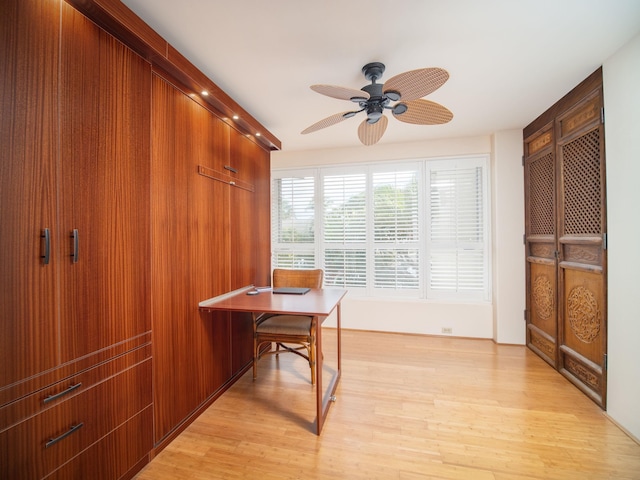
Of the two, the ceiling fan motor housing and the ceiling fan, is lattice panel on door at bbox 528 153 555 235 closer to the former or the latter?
the ceiling fan

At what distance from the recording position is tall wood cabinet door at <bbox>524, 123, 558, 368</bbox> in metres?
2.95

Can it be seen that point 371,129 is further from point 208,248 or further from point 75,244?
point 75,244

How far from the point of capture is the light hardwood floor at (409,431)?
1669 mm

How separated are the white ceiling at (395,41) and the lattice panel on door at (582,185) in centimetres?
53

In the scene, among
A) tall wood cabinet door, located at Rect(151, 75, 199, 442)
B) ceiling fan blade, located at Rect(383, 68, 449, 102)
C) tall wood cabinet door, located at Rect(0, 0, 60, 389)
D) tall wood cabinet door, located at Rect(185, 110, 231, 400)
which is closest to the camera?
tall wood cabinet door, located at Rect(0, 0, 60, 389)

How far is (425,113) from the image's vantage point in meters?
2.04

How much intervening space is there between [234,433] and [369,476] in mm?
937

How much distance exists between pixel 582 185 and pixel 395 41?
6.70 feet

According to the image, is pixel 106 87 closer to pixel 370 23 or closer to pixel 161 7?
pixel 161 7

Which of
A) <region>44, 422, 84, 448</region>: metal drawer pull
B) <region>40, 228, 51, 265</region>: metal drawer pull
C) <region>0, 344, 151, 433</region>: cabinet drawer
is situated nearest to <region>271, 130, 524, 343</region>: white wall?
<region>0, 344, 151, 433</region>: cabinet drawer

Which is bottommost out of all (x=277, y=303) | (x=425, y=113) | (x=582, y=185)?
(x=277, y=303)

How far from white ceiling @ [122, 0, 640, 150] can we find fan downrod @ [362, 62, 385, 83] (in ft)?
0.12

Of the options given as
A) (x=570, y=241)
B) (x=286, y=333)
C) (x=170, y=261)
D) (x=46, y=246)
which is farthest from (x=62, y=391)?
(x=570, y=241)

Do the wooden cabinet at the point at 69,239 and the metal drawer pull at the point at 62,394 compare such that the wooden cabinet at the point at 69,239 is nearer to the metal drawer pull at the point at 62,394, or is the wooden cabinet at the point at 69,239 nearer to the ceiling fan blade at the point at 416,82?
the metal drawer pull at the point at 62,394
